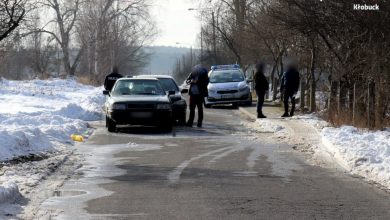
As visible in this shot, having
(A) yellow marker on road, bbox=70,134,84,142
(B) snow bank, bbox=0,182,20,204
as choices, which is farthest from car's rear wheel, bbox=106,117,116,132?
(B) snow bank, bbox=0,182,20,204

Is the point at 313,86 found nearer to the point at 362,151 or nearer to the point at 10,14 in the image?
the point at 362,151

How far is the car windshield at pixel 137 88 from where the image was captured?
1814 cm

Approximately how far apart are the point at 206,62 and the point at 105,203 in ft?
190

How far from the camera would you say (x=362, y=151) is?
10.9 m

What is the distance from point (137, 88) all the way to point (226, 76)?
1102 centimetres

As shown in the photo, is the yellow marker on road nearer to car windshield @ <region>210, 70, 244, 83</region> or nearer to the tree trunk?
the tree trunk

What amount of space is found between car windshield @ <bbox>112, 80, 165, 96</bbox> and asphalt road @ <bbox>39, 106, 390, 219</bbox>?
4072mm

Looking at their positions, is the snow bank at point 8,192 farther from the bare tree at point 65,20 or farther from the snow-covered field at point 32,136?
the bare tree at point 65,20

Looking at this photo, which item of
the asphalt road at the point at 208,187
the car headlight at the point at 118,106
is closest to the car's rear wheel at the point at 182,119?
the car headlight at the point at 118,106

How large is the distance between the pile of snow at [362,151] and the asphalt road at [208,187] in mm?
350

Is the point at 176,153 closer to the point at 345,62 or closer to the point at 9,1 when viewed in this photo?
the point at 9,1

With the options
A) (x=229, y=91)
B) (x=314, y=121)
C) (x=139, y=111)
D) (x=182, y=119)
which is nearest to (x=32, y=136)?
(x=139, y=111)

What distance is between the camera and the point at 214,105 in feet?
96.9

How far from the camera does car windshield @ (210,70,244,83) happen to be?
94.1 feet
